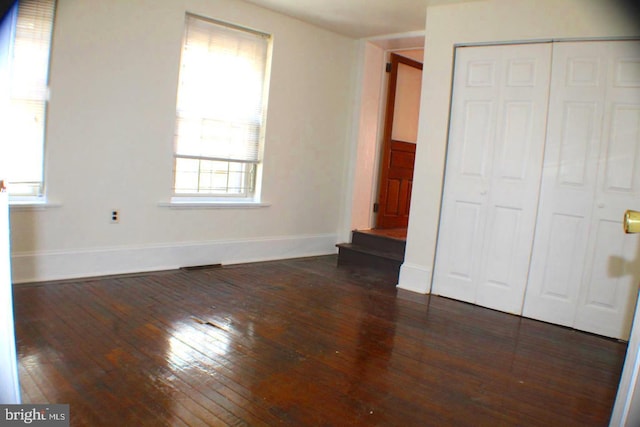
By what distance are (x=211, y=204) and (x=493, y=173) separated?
268 centimetres

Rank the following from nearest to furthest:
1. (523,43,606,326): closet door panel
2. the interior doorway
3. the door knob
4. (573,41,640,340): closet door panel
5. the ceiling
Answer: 1. the door knob
2. (573,41,640,340): closet door panel
3. (523,43,606,326): closet door panel
4. the ceiling
5. the interior doorway

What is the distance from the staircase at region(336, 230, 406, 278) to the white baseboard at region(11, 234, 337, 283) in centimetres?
47

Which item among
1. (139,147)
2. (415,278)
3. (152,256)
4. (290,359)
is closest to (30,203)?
(139,147)

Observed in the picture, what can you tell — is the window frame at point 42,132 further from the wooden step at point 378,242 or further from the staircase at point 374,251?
the wooden step at point 378,242

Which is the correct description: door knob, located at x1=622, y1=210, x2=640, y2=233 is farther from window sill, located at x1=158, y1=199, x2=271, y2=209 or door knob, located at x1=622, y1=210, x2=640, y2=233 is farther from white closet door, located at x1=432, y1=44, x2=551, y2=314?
window sill, located at x1=158, y1=199, x2=271, y2=209

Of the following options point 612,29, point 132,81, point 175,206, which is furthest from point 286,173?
point 612,29

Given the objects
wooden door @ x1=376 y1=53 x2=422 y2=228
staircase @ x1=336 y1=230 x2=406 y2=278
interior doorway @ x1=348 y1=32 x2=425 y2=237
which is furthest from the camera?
wooden door @ x1=376 y1=53 x2=422 y2=228

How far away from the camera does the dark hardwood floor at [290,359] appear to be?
212 cm

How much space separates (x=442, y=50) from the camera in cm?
422

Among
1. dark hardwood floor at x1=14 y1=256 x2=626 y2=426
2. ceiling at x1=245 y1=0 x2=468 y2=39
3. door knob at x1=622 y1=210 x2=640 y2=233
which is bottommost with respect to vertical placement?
dark hardwood floor at x1=14 y1=256 x2=626 y2=426

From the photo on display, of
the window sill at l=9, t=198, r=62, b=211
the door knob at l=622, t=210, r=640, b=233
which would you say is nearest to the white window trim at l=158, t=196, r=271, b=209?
the window sill at l=9, t=198, r=62, b=211

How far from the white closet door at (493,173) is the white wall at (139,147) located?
1.85 meters

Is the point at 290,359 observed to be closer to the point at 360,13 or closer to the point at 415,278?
the point at 415,278

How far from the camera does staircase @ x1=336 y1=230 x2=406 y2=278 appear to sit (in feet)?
16.5
